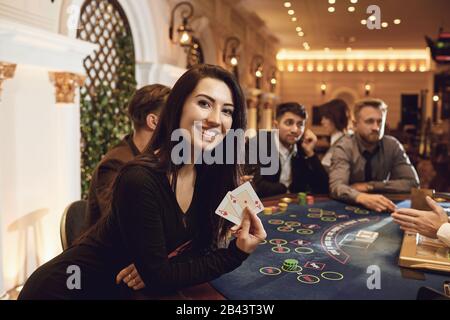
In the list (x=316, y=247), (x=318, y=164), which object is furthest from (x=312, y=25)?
(x=316, y=247)

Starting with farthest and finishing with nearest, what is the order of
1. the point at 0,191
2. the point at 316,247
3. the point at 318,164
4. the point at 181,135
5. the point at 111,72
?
the point at 111,72 < the point at 318,164 < the point at 0,191 < the point at 316,247 < the point at 181,135

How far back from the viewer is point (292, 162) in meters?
3.52

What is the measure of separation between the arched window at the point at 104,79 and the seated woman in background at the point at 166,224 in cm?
288

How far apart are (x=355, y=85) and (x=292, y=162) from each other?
473 inches

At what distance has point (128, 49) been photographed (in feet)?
15.7

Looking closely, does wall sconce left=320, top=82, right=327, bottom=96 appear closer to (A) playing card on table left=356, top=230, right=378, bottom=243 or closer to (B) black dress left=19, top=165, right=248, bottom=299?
(A) playing card on table left=356, top=230, right=378, bottom=243

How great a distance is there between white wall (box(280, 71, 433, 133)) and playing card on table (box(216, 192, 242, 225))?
14.0 m

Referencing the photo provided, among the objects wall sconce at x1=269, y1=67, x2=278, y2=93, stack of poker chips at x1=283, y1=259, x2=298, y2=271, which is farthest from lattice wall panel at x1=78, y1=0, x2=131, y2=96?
wall sconce at x1=269, y1=67, x2=278, y2=93

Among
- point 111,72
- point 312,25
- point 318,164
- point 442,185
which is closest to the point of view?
point 318,164

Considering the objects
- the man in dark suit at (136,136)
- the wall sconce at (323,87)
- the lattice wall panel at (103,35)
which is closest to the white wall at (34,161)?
the lattice wall panel at (103,35)

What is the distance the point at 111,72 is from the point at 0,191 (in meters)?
1.99

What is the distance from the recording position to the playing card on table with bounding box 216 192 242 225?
134 centimetres

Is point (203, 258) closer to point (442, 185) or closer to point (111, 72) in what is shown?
point (111, 72)

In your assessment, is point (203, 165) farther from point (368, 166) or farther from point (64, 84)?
point (64, 84)
